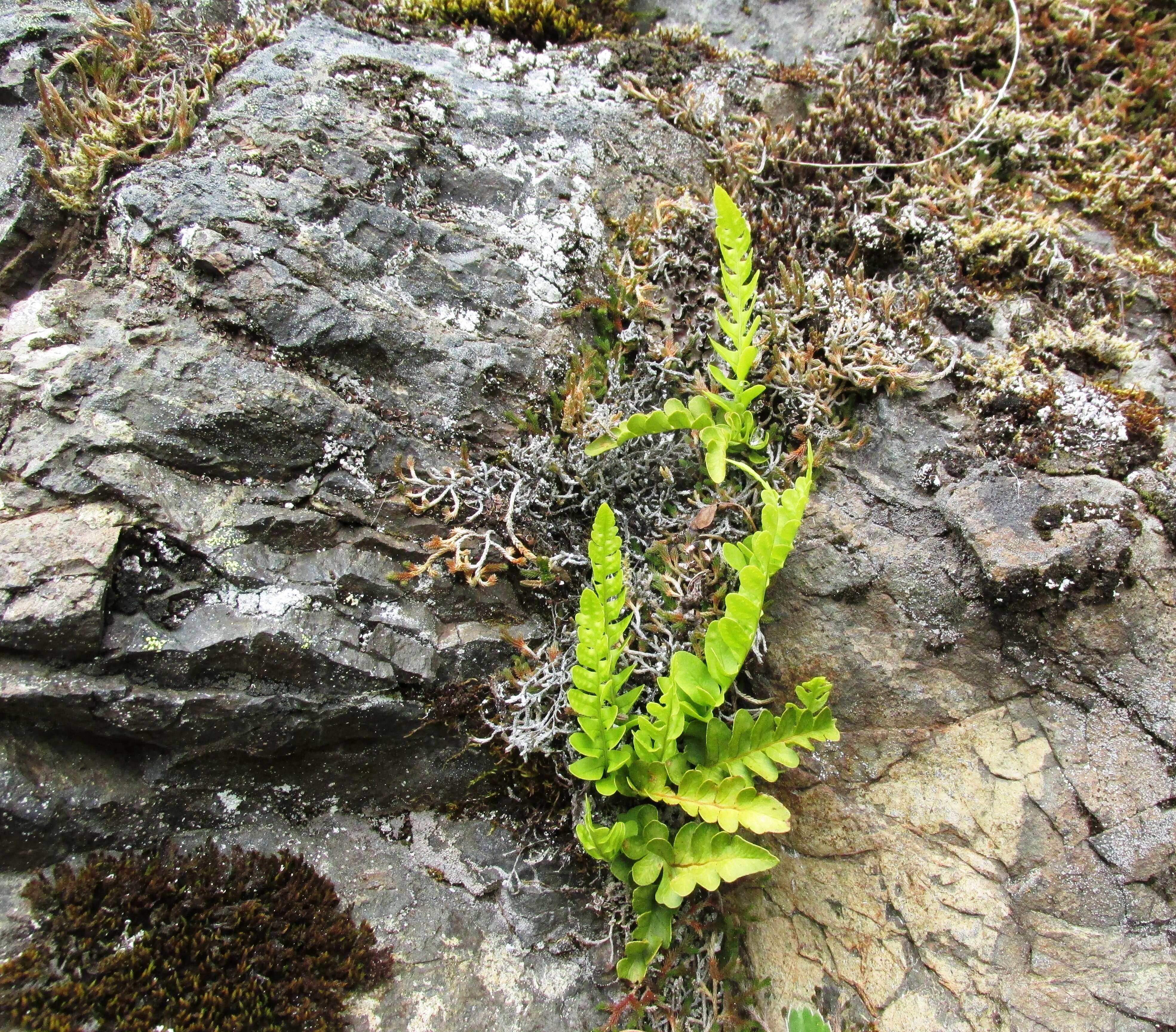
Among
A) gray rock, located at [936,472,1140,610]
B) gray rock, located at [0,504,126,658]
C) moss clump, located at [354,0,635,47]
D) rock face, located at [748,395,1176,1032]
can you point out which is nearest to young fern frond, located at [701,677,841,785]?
rock face, located at [748,395,1176,1032]

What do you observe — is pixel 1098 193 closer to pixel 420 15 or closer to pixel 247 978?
pixel 420 15

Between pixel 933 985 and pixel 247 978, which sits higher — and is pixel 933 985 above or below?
above

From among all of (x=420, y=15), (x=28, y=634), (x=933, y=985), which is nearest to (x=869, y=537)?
(x=933, y=985)

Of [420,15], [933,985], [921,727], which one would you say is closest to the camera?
[933,985]

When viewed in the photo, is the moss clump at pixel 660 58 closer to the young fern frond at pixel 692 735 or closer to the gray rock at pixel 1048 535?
the young fern frond at pixel 692 735

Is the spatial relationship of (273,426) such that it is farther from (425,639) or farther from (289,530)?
(425,639)
